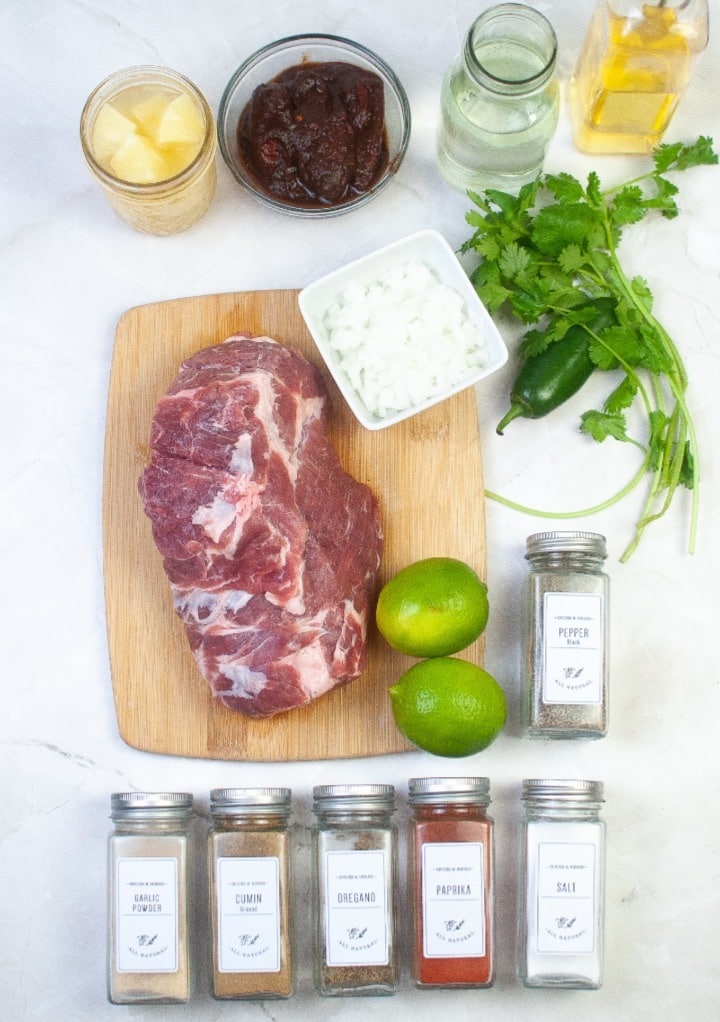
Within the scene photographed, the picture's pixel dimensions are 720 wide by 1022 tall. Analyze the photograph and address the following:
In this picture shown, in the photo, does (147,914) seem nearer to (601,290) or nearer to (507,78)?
(601,290)

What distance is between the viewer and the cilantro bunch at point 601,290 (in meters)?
1.96

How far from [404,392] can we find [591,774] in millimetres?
891

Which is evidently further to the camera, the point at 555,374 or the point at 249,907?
the point at 555,374

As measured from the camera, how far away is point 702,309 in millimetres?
2146

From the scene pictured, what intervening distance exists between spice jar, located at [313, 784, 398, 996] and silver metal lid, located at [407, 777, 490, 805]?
0.20ft

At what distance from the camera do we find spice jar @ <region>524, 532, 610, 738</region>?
1.84 m

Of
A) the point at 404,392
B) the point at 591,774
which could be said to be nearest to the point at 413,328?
the point at 404,392

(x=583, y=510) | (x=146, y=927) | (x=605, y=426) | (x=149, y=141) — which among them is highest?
(x=149, y=141)

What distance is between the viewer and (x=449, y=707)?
67.1 inches

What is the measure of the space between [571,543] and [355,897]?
783 millimetres

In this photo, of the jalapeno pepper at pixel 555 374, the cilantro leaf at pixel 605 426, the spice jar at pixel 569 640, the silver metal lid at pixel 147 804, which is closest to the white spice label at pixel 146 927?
the silver metal lid at pixel 147 804

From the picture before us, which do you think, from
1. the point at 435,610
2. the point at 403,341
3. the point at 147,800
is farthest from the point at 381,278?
the point at 147,800

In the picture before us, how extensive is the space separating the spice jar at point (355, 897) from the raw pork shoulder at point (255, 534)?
224 mm

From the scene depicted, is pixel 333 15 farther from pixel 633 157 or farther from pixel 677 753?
pixel 677 753
